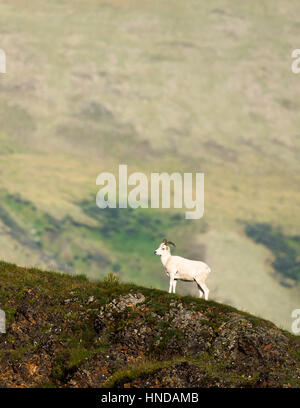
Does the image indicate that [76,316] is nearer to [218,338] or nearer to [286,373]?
[218,338]

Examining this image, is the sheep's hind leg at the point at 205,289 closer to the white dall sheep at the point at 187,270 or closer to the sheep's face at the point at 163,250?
the white dall sheep at the point at 187,270

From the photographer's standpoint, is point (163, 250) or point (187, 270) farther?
point (163, 250)

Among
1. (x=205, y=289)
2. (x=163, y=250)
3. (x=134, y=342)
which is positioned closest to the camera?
(x=134, y=342)

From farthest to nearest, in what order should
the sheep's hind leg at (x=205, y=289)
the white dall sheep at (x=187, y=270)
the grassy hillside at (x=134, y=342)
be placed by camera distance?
the sheep's hind leg at (x=205, y=289)
the white dall sheep at (x=187, y=270)
the grassy hillside at (x=134, y=342)

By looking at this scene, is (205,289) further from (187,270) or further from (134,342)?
(134,342)

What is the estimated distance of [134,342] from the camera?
3944 centimetres

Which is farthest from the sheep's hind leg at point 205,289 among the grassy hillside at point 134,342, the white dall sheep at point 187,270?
the grassy hillside at point 134,342

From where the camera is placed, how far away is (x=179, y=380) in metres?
34.9

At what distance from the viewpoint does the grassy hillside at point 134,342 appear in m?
36.0

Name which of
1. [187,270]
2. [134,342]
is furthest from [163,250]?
[134,342]

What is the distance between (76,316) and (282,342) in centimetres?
1247

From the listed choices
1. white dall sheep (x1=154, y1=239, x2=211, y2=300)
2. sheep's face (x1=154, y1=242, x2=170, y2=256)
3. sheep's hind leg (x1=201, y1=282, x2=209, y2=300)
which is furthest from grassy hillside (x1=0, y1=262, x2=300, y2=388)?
sheep's face (x1=154, y1=242, x2=170, y2=256)

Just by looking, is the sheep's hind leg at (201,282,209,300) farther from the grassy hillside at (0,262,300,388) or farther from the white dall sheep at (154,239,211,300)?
the grassy hillside at (0,262,300,388)
